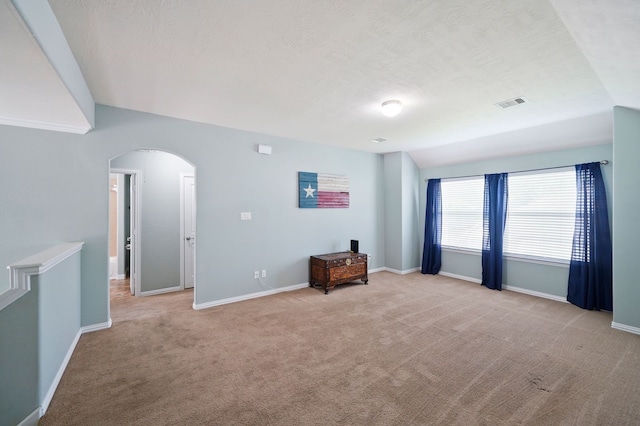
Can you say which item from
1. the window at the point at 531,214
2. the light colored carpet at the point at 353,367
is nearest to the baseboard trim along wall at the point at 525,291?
the light colored carpet at the point at 353,367

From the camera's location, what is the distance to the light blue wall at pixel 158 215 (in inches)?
179

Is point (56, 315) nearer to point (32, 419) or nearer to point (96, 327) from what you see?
point (32, 419)

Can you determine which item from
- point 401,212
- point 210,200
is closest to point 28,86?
point 210,200

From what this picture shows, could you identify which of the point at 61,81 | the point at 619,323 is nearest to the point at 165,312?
the point at 61,81

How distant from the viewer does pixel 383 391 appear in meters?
2.12

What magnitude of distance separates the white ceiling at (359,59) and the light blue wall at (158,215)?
1436 millimetres

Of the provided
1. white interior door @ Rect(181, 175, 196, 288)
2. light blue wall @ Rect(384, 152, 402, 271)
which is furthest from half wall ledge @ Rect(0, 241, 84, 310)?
light blue wall @ Rect(384, 152, 402, 271)

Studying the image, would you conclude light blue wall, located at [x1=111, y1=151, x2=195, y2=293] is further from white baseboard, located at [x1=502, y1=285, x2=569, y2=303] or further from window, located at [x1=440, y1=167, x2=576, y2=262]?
white baseboard, located at [x1=502, y1=285, x2=569, y2=303]

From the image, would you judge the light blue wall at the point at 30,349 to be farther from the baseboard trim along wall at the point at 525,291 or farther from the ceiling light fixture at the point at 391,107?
the baseboard trim along wall at the point at 525,291

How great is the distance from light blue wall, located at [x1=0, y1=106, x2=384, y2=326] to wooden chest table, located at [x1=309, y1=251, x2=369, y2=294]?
0.21m

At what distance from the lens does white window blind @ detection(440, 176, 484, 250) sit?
530 centimetres

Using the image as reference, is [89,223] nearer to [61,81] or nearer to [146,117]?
[146,117]

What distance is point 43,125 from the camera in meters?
2.85

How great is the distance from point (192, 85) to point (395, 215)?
4580mm
